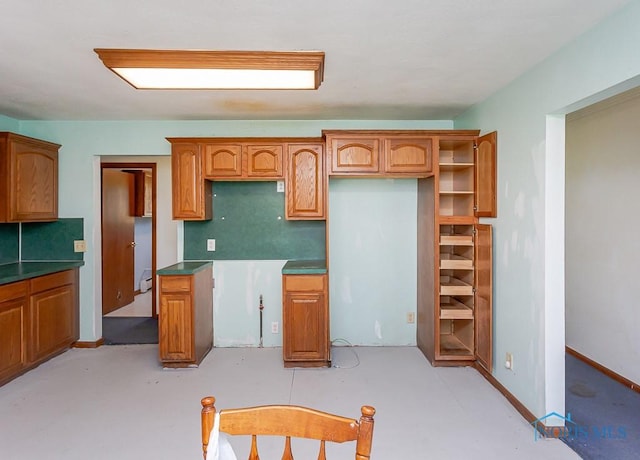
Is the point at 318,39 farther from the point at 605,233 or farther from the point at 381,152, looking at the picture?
the point at 605,233

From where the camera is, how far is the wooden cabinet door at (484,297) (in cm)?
299

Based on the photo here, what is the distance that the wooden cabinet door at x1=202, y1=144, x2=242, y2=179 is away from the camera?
347 centimetres

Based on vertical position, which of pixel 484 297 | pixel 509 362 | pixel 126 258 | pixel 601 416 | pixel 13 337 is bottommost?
pixel 601 416

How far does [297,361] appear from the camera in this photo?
330 centimetres

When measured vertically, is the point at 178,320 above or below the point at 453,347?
above

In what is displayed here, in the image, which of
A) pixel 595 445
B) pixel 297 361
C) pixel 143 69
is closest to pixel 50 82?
pixel 143 69

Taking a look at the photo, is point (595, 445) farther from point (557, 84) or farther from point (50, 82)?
point (50, 82)

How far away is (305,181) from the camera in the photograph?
3.45 meters

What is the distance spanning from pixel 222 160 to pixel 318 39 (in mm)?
1753

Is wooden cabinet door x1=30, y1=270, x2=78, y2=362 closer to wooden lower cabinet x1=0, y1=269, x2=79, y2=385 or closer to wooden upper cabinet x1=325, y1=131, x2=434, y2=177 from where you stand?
wooden lower cabinet x1=0, y1=269, x2=79, y2=385

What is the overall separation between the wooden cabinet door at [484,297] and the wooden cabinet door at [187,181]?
264 cm

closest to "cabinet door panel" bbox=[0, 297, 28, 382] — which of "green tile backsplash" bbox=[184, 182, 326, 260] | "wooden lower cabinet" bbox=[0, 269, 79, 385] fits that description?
"wooden lower cabinet" bbox=[0, 269, 79, 385]

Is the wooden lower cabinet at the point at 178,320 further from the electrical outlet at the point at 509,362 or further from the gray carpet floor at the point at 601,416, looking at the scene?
the gray carpet floor at the point at 601,416

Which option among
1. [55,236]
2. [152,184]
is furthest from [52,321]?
[152,184]
